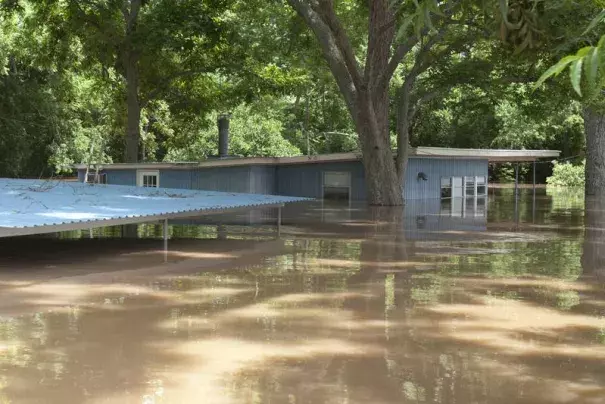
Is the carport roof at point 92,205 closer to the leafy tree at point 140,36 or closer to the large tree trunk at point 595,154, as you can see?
the leafy tree at point 140,36

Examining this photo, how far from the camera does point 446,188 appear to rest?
1492 inches

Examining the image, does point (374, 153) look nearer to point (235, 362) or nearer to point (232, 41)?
point (232, 41)

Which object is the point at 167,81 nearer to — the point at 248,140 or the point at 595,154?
the point at 248,140

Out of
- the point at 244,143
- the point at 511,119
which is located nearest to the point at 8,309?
the point at 244,143

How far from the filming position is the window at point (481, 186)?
41034mm

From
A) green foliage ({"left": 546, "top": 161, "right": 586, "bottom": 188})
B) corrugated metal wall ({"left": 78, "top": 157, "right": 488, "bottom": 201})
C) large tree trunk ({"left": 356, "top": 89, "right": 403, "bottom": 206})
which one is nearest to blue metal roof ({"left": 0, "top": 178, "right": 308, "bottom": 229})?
large tree trunk ({"left": 356, "top": 89, "right": 403, "bottom": 206})

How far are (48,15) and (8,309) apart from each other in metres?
24.8

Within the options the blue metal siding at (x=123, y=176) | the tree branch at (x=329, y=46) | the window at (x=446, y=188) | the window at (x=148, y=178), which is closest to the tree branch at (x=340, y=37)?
the tree branch at (x=329, y=46)

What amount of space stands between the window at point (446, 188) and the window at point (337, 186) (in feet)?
17.3

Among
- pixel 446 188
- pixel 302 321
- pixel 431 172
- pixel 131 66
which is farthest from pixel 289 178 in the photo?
pixel 302 321

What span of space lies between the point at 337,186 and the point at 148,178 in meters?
8.46

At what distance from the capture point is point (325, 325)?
28.0ft

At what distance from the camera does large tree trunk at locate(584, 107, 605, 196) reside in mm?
38625

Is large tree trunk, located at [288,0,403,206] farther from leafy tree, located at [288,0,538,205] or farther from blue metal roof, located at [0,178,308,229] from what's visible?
blue metal roof, located at [0,178,308,229]
